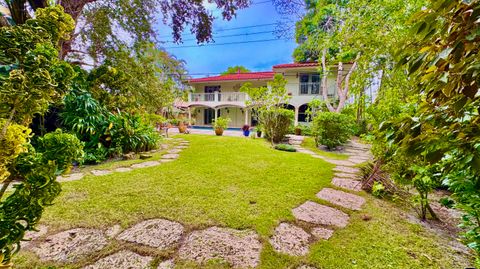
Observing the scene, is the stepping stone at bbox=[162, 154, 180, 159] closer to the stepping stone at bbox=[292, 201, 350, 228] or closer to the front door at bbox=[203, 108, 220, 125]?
the stepping stone at bbox=[292, 201, 350, 228]

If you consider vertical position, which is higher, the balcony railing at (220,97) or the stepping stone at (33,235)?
the balcony railing at (220,97)

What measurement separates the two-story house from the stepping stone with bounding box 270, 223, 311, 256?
1058 cm

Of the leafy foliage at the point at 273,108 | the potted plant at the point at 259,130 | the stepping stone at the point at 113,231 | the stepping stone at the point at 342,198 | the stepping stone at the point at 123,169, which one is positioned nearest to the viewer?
the stepping stone at the point at 113,231

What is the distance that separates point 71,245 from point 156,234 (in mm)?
626

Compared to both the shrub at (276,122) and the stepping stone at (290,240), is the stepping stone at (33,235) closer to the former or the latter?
the stepping stone at (290,240)

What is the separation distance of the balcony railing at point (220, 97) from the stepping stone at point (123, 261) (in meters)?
15.5

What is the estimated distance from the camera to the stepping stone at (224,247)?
154 centimetres

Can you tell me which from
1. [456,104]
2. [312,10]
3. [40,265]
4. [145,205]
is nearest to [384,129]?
[456,104]

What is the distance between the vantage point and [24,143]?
917mm

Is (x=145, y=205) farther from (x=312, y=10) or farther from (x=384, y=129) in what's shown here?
(x=312, y=10)

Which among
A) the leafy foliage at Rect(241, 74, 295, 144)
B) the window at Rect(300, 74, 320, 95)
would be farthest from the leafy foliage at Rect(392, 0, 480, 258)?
the window at Rect(300, 74, 320, 95)

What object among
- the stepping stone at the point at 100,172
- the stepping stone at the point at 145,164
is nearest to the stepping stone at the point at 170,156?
the stepping stone at the point at 145,164

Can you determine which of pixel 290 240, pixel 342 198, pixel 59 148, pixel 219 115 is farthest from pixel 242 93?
pixel 59 148

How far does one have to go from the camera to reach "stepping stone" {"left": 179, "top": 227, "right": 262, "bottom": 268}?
5.06 ft
